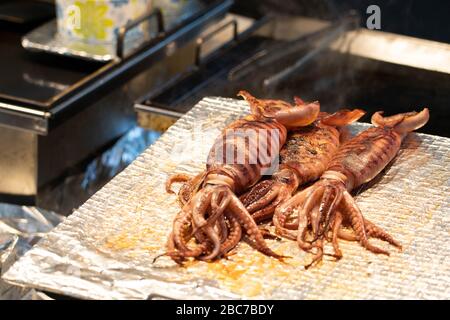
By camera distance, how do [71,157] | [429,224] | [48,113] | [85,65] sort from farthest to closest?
1. [85,65]
2. [71,157]
3. [48,113]
4. [429,224]

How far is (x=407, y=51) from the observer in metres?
3.26

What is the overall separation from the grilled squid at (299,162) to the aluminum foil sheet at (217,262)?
117 mm

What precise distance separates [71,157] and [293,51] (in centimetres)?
98

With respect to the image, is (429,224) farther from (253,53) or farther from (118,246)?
(253,53)

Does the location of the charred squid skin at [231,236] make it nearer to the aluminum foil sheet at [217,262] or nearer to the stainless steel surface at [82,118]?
the aluminum foil sheet at [217,262]

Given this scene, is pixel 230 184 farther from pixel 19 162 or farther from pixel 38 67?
pixel 38 67

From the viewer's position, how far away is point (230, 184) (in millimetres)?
1893

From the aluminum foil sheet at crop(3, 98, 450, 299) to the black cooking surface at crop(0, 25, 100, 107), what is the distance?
35.2 inches

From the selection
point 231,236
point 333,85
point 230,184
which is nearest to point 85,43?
point 333,85

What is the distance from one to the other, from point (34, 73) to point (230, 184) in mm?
1414

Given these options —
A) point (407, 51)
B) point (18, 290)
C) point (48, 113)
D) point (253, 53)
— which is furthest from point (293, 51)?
point (18, 290)

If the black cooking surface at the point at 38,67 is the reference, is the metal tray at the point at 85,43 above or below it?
above

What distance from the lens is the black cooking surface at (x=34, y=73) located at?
9.55 ft

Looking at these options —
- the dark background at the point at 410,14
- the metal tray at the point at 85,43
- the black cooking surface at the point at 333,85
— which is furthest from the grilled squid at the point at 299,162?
the dark background at the point at 410,14
